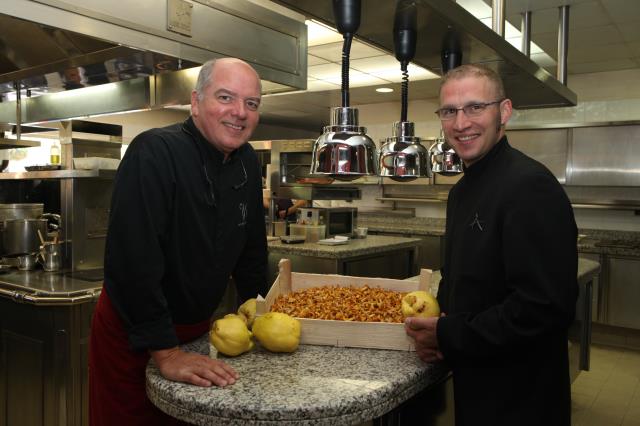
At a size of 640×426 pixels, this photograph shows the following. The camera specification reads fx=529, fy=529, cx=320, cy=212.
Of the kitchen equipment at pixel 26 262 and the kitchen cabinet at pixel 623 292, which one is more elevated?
the kitchen equipment at pixel 26 262

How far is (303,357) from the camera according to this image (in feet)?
5.08

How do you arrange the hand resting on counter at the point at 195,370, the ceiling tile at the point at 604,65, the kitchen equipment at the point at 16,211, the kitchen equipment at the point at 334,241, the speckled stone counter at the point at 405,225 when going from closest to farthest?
1. the hand resting on counter at the point at 195,370
2. the kitchen equipment at the point at 16,211
3. the kitchen equipment at the point at 334,241
4. the ceiling tile at the point at 604,65
5. the speckled stone counter at the point at 405,225

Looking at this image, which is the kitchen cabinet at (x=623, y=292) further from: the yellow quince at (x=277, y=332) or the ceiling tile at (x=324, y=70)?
the yellow quince at (x=277, y=332)

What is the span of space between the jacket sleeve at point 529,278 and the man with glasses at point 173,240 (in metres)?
0.67

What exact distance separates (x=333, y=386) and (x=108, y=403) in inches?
34.7

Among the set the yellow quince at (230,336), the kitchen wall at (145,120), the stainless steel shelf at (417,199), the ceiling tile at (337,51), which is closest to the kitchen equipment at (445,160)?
the yellow quince at (230,336)

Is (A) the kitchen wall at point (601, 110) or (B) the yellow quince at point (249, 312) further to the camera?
(A) the kitchen wall at point (601, 110)

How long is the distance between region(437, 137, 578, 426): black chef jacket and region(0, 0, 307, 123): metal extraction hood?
1409 millimetres

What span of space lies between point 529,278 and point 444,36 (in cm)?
113

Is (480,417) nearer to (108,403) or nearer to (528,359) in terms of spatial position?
(528,359)

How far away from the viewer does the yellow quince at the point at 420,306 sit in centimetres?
163

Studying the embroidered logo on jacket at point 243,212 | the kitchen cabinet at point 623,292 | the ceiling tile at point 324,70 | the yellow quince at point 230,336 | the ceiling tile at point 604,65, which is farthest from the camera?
the ceiling tile at point 324,70

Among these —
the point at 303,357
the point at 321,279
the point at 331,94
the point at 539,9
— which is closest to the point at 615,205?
the point at 539,9

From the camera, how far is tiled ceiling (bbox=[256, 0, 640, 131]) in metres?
4.43
